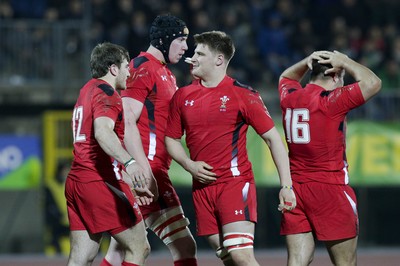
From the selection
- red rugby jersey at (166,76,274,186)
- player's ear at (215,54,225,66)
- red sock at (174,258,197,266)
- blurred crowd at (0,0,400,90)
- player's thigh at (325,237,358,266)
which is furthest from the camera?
blurred crowd at (0,0,400,90)

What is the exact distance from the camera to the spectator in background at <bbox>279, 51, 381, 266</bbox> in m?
8.05

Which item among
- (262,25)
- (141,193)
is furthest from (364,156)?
(141,193)

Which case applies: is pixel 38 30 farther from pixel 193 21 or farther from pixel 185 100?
pixel 185 100

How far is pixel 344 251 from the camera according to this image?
809 centimetres

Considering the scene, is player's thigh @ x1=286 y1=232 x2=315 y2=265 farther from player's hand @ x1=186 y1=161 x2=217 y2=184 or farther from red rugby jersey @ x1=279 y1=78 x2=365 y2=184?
player's hand @ x1=186 y1=161 x2=217 y2=184

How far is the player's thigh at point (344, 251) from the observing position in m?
8.03

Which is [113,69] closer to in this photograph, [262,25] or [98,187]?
[98,187]

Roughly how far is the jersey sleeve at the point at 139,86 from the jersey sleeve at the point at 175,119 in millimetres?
493

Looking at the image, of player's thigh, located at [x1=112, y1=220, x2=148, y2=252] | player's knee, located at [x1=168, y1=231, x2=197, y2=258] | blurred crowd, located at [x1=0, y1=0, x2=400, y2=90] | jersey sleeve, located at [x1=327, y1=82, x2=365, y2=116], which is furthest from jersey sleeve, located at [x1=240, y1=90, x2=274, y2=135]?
blurred crowd, located at [x1=0, y1=0, x2=400, y2=90]

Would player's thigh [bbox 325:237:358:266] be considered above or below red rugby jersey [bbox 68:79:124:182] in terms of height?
below

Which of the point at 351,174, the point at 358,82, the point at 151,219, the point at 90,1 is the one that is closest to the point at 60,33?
the point at 90,1

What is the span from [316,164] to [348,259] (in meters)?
0.84

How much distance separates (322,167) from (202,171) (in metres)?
1.10

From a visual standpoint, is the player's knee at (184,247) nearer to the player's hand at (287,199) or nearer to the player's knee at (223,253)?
the player's knee at (223,253)
